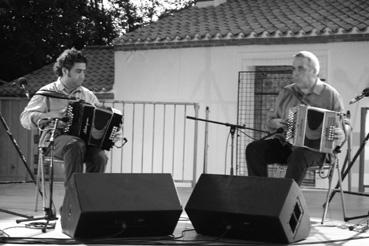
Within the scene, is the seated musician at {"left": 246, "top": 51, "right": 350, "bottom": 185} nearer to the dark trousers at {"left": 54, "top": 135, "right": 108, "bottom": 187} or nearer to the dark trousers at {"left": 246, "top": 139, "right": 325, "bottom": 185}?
the dark trousers at {"left": 246, "top": 139, "right": 325, "bottom": 185}

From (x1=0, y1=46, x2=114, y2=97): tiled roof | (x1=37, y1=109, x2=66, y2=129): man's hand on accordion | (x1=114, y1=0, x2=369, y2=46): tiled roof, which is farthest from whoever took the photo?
(x1=0, y1=46, x2=114, y2=97): tiled roof

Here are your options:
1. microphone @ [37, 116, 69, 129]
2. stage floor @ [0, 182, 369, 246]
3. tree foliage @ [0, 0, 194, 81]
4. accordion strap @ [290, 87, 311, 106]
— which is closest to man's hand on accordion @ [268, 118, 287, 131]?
accordion strap @ [290, 87, 311, 106]

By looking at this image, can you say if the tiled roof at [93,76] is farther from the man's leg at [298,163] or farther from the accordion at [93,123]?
the man's leg at [298,163]

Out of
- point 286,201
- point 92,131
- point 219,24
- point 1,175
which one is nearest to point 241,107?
point 219,24

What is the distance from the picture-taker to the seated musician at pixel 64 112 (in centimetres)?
470

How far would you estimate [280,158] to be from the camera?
5.02m

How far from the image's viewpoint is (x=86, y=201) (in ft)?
11.9

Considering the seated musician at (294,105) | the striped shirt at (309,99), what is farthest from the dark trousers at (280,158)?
the striped shirt at (309,99)

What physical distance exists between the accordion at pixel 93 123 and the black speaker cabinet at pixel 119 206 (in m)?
0.91

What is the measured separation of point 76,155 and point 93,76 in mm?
7118

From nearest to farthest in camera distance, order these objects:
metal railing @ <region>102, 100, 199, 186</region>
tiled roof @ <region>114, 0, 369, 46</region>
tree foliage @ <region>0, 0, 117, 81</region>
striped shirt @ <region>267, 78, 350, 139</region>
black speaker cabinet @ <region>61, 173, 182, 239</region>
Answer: black speaker cabinet @ <region>61, 173, 182, 239</region> → striped shirt @ <region>267, 78, 350, 139</region> → tiled roof @ <region>114, 0, 369, 46</region> → metal railing @ <region>102, 100, 199, 186</region> → tree foliage @ <region>0, 0, 117, 81</region>

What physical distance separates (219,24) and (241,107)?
1326 millimetres

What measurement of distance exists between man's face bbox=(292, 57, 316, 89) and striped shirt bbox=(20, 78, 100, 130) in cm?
155

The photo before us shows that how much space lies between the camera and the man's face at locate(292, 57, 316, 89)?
4.93 metres
